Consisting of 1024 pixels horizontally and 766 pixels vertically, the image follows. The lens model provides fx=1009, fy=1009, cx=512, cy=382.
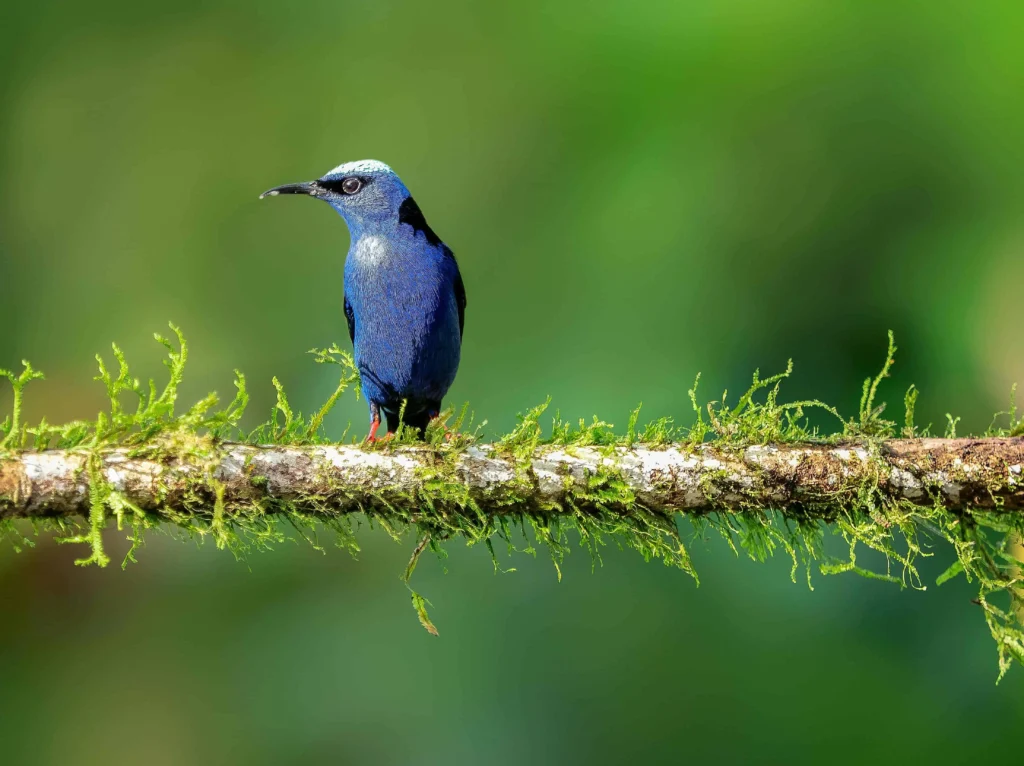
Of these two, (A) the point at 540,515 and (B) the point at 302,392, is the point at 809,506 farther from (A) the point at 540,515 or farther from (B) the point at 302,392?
(B) the point at 302,392

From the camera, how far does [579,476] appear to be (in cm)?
285

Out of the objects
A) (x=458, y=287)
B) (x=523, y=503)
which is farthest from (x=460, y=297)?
(x=523, y=503)

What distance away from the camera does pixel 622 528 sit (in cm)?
294

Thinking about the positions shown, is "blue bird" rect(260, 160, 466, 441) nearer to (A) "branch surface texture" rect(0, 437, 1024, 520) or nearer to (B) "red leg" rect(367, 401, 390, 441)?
(B) "red leg" rect(367, 401, 390, 441)

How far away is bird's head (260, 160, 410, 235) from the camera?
4.17 m

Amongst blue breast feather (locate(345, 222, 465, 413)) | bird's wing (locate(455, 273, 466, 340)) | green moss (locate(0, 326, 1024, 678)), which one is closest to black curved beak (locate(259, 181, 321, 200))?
blue breast feather (locate(345, 222, 465, 413))

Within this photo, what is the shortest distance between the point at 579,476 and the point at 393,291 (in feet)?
4.85

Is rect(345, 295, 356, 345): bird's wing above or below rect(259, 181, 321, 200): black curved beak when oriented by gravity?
below

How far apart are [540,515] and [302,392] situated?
4317 mm

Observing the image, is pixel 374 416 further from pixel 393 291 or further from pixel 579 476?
pixel 579 476

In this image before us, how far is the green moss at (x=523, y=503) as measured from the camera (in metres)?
2.66

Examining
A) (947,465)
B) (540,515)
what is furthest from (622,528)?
(947,465)

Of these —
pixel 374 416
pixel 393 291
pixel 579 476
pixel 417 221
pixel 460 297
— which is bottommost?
pixel 374 416

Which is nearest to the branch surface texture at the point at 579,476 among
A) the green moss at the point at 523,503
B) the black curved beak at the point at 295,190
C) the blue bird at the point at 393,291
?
the green moss at the point at 523,503
